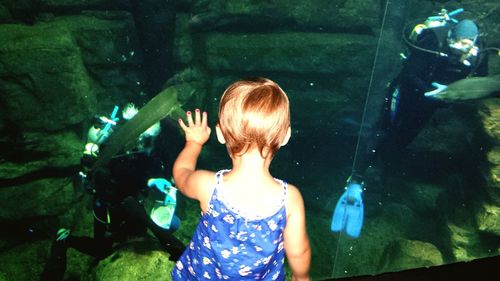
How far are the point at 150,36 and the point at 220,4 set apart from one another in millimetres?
1877

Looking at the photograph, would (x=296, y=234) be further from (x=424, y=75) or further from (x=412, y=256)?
(x=424, y=75)

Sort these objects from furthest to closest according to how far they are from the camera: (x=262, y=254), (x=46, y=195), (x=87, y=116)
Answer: (x=87, y=116), (x=46, y=195), (x=262, y=254)

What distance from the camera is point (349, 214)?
565cm

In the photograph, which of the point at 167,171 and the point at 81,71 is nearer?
the point at 167,171

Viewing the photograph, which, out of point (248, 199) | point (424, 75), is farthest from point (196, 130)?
point (424, 75)

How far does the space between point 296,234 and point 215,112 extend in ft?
20.8

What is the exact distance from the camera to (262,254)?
153cm

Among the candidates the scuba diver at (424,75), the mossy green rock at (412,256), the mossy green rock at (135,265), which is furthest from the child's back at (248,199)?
the scuba diver at (424,75)

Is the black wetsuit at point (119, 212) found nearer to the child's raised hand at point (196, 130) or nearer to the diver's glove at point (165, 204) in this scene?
the diver's glove at point (165, 204)

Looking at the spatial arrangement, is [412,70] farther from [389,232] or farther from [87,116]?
[87,116]

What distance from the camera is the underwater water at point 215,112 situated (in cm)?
493

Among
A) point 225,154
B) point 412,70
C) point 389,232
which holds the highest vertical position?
point 412,70

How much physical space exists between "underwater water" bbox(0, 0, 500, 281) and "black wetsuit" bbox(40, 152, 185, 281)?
63 mm

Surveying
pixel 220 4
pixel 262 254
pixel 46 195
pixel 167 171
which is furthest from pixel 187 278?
pixel 220 4
